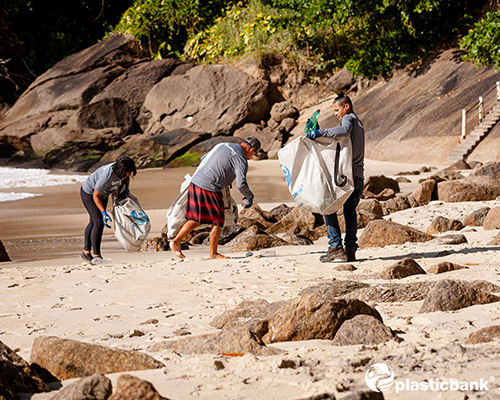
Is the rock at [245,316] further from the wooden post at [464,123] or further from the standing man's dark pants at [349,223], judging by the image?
the wooden post at [464,123]

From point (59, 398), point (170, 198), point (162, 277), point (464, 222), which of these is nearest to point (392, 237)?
point (464, 222)

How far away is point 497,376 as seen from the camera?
257 cm

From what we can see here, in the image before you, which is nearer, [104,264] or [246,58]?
[104,264]

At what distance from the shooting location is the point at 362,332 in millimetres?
3260

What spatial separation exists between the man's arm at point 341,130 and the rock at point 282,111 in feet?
64.5

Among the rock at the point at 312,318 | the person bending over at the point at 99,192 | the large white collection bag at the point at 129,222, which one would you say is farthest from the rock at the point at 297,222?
the rock at the point at 312,318

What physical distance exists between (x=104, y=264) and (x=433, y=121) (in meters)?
14.7

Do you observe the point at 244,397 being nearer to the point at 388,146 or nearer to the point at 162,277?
the point at 162,277

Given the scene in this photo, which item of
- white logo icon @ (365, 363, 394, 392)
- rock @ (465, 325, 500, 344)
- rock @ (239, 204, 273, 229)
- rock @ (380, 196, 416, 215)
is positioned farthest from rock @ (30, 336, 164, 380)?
rock @ (380, 196, 416, 215)

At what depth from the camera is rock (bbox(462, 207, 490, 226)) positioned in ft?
27.5

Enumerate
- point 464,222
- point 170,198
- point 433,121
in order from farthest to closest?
point 433,121, point 170,198, point 464,222

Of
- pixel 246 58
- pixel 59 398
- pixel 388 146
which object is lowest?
pixel 388 146

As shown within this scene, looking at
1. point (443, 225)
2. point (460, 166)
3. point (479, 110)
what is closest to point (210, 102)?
point (479, 110)

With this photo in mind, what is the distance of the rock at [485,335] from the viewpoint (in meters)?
3.07
